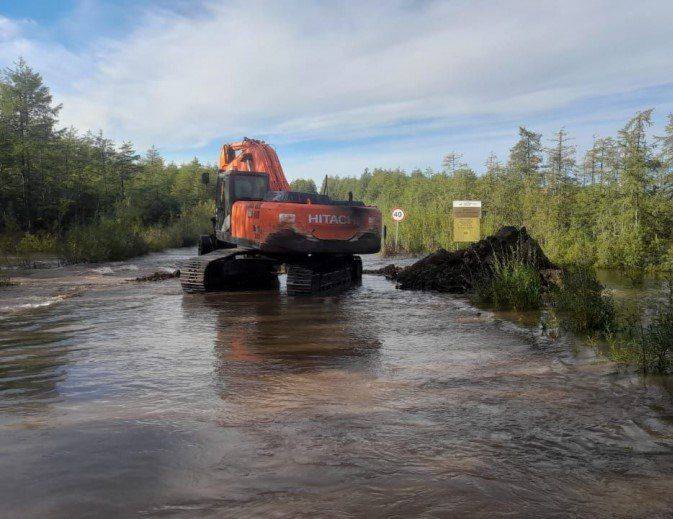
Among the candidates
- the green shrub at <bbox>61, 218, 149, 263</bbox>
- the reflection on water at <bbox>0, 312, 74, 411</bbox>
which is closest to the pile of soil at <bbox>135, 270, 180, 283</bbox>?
the reflection on water at <bbox>0, 312, 74, 411</bbox>

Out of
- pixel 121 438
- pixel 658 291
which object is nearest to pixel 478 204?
pixel 658 291

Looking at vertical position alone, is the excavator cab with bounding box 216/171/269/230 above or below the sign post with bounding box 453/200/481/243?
above

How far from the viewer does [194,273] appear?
34.7ft

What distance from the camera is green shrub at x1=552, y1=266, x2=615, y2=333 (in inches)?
265

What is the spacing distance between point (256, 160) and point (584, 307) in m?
8.38

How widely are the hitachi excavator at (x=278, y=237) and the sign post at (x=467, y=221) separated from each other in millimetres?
4666

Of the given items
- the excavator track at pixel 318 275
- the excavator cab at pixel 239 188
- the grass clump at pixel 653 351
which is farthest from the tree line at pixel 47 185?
the grass clump at pixel 653 351

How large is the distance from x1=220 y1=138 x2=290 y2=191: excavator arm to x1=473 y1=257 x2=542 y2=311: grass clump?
558 cm

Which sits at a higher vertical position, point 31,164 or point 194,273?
point 31,164

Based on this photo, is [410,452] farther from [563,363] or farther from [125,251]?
[125,251]

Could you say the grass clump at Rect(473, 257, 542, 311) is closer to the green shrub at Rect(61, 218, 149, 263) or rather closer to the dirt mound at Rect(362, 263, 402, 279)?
the dirt mound at Rect(362, 263, 402, 279)

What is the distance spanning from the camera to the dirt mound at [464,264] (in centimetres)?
1120

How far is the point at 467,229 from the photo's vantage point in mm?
15906

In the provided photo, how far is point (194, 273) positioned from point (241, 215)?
1560mm
